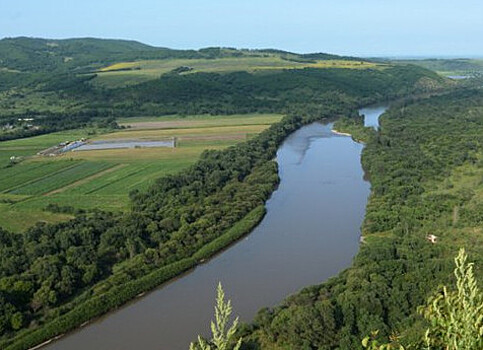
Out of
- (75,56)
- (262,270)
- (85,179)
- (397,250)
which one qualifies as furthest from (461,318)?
(75,56)

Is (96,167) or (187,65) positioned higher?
(187,65)

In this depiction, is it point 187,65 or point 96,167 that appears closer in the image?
point 96,167

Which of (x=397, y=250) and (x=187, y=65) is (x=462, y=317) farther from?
(x=187, y=65)

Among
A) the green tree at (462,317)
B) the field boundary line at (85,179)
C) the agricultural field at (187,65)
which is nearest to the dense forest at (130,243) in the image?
the field boundary line at (85,179)

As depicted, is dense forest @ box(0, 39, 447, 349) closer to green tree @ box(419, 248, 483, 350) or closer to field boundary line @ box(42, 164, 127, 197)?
field boundary line @ box(42, 164, 127, 197)

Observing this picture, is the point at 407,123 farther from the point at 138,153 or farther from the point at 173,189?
the point at 173,189

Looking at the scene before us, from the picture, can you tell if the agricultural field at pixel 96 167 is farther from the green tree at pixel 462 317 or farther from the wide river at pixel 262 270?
the green tree at pixel 462 317

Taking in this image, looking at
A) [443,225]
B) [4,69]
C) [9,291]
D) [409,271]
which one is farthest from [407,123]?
[4,69]
